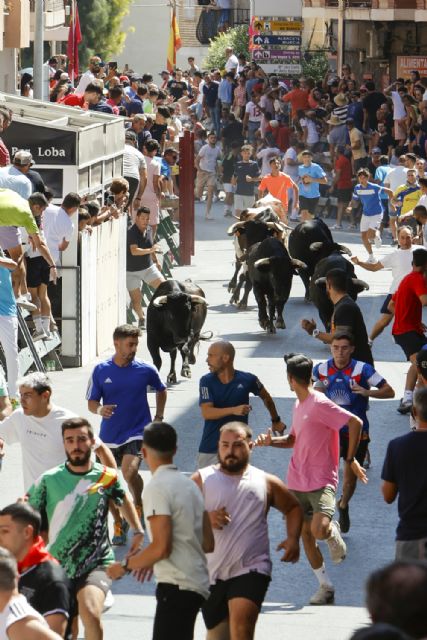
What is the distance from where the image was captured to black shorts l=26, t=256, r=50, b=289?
18719 mm

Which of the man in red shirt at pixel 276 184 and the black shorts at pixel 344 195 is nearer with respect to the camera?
the man in red shirt at pixel 276 184

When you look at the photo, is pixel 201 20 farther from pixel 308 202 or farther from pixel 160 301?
pixel 160 301

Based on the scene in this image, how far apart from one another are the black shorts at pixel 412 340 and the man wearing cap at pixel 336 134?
20.6 metres

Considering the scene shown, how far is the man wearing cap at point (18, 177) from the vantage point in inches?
682

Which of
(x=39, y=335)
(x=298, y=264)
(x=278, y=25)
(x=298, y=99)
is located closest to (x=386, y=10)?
(x=278, y=25)

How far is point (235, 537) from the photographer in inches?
357

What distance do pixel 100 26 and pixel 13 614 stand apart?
61.6 meters

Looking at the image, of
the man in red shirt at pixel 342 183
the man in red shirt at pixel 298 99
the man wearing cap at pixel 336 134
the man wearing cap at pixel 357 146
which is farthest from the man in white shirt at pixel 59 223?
the man in red shirt at pixel 298 99

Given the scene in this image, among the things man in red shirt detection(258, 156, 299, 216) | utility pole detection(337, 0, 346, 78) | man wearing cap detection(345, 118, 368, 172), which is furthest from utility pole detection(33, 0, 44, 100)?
utility pole detection(337, 0, 346, 78)

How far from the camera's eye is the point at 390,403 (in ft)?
59.6

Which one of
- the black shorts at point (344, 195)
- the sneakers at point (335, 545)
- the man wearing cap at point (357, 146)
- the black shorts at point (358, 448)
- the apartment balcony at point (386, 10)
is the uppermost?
the apartment balcony at point (386, 10)

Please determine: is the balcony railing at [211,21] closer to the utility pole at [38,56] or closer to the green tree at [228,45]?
the green tree at [228,45]

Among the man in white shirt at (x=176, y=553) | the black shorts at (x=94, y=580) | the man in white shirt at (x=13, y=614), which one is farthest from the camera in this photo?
the black shorts at (x=94, y=580)

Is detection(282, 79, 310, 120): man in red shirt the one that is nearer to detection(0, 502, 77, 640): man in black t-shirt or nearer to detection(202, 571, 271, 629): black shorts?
detection(202, 571, 271, 629): black shorts
